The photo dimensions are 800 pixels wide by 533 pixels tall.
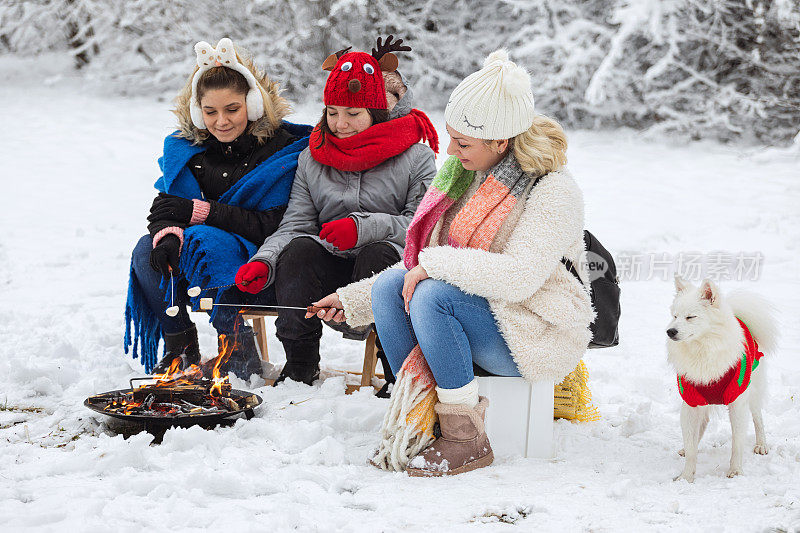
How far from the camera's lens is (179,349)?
12.9 ft

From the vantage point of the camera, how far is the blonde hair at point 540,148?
2.84 meters

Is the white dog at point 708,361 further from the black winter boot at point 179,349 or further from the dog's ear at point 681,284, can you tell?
the black winter boot at point 179,349

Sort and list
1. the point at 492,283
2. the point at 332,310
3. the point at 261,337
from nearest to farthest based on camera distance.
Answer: the point at 492,283
the point at 332,310
the point at 261,337

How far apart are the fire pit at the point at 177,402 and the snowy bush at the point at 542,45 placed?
292 inches

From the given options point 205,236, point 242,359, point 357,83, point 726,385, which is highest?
point 357,83

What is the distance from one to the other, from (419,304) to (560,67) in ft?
28.3

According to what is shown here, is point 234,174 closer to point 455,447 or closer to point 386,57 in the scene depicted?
point 386,57

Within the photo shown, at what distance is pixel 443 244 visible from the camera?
10.2 feet

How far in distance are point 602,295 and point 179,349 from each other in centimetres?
212

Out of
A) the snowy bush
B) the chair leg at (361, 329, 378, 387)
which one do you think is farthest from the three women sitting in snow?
the snowy bush

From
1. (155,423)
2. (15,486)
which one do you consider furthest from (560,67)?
(15,486)

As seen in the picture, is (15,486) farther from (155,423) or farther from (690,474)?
(690,474)

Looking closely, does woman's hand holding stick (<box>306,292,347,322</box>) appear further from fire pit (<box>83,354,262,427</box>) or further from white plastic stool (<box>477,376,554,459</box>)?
white plastic stool (<box>477,376,554,459</box>)

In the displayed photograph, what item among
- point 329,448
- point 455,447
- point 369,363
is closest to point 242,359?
point 369,363
